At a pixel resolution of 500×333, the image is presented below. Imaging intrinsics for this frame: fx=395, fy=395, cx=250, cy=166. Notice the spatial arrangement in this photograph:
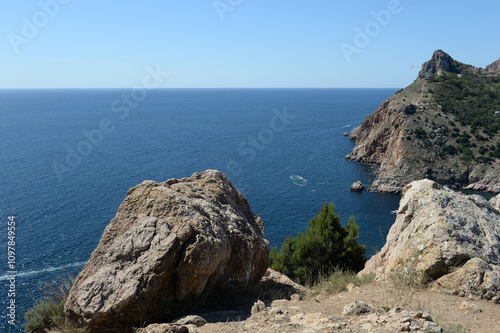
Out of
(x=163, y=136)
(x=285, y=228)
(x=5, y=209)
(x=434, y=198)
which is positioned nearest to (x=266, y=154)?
(x=163, y=136)

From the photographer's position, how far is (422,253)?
10969 mm

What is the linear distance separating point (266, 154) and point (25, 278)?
71.2 m

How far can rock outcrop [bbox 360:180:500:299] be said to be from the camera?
32.6 ft

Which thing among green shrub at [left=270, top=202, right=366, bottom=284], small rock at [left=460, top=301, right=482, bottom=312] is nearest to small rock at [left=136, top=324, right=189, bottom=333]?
small rock at [left=460, top=301, right=482, bottom=312]

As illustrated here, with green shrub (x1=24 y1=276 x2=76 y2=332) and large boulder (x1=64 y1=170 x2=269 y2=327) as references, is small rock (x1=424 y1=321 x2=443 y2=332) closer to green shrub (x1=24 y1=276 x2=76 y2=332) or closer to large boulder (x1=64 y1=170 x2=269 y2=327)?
large boulder (x1=64 y1=170 x2=269 y2=327)

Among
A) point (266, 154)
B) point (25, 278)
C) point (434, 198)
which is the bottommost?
point (25, 278)

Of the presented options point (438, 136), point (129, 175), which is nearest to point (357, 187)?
point (438, 136)

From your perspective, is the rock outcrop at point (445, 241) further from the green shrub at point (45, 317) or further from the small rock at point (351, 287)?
the green shrub at point (45, 317)

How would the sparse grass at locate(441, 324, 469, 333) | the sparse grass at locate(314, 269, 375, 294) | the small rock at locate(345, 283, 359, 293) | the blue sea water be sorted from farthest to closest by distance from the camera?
1. the blue sea water
2. the sparse grass at locate(314, 269, 375, 294)
3. the small rock at locate(345, 283, 359, 293)
4. the sparse grass at locate(441, 324, 469, 333)

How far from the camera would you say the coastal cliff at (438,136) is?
79.8m

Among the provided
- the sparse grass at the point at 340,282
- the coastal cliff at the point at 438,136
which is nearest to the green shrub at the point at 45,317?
the sparse grass at the point at 340,282

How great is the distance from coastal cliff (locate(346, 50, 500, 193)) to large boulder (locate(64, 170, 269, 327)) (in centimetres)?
7160

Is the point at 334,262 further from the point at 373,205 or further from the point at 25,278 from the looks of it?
the point at 373,205

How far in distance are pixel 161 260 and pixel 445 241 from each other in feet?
Answer: 25.1
